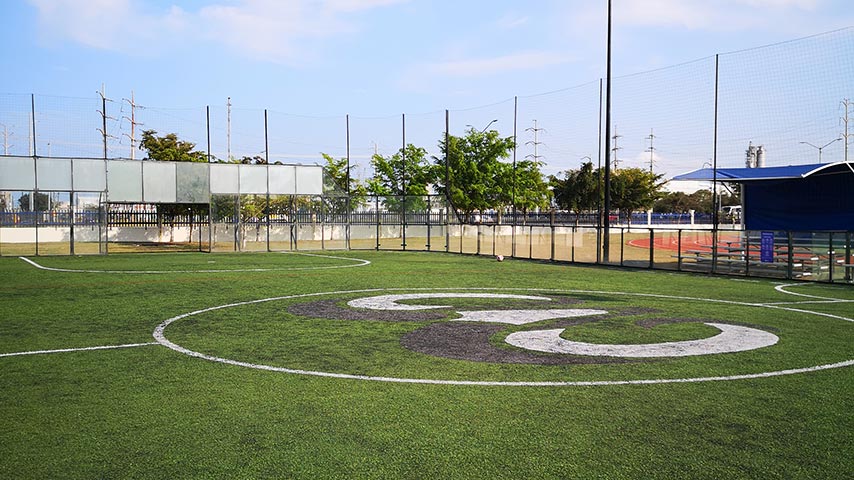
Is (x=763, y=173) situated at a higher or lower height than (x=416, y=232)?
higher

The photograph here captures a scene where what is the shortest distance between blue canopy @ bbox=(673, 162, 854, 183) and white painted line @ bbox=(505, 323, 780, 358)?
43.3 ft

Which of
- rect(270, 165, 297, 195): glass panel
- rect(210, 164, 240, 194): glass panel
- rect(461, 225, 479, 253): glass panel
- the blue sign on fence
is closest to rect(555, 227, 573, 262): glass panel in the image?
rect(461, 225, 479, 253): glass panel

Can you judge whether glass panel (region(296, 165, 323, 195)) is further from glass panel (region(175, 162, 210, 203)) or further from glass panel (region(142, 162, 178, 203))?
glass panel (region(142, 162, 178, 203))

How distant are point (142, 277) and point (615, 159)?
6825 cm

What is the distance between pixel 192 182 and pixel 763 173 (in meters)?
22.4

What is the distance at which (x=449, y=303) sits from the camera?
41.9 feet

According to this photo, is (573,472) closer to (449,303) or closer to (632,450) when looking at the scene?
(632,450)

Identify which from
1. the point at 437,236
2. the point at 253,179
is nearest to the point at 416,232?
the point at 437,236

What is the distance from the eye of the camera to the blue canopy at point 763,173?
2080cm

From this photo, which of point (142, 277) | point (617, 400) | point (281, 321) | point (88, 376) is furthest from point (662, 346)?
point (142, 277)

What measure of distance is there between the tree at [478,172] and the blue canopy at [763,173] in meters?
28.0

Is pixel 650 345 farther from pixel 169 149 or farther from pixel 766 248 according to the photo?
pixel 169 149

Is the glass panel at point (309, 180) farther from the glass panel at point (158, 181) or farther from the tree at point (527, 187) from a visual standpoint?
the tree at point (527, 187)

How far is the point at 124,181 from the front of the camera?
30203 mm
